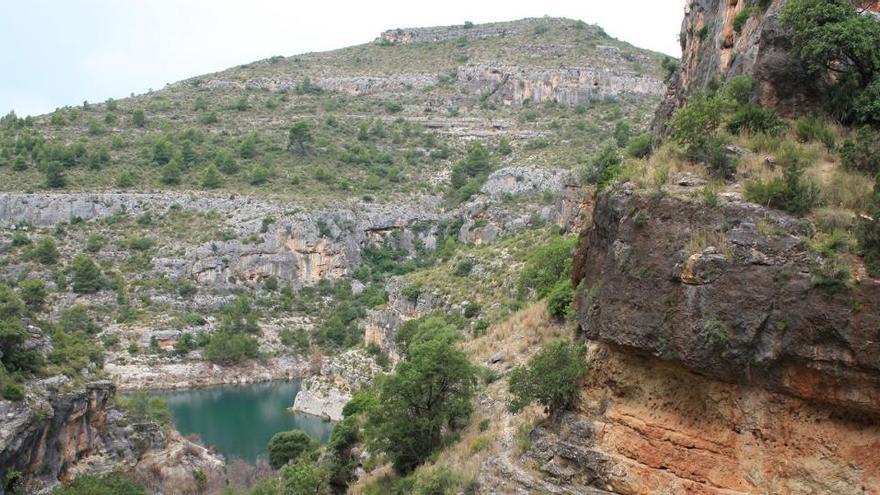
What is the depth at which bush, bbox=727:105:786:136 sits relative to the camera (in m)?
15.5

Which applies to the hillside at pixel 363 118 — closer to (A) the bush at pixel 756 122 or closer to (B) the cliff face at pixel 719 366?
(A) the bush at pixel 756 122

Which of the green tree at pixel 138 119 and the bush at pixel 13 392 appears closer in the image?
the bush at pixel 13 392

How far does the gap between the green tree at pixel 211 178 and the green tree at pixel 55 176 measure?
15.6 meters

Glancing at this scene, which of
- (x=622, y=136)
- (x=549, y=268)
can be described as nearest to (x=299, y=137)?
(x=622, y=136)

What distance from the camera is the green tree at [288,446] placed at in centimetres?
4700

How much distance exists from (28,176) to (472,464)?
290 feet

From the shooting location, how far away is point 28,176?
90438 mm

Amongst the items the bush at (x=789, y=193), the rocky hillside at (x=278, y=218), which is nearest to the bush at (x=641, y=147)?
the rocky hillside at (x=278, y=218)

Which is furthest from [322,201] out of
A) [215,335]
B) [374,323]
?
[374,323]

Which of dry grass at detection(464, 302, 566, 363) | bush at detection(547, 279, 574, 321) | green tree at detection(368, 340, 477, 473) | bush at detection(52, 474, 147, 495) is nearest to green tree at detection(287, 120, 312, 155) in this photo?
bush at detection(52, 474, 147, 495)

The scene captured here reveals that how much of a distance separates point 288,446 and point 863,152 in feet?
130

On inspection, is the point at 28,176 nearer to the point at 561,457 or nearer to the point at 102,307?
the point at 102,307

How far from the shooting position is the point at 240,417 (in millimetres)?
65062

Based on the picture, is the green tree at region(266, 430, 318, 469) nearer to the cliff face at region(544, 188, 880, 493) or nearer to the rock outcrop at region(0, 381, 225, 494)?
the rock outcrop at region(0, 381, 225, 494)
